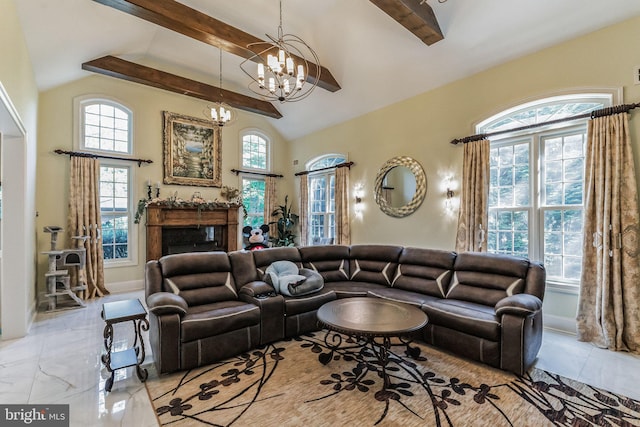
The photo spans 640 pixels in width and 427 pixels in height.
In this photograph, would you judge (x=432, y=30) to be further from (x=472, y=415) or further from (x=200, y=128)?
(x=200, y=128)

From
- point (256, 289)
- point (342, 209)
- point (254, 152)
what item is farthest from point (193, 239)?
point (256, 289)

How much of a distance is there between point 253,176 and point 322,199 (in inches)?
77.0

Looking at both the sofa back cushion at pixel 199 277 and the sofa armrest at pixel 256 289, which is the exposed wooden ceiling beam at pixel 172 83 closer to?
the sofa back cushion at pixel 199 277

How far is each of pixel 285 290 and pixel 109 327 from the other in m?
1.76

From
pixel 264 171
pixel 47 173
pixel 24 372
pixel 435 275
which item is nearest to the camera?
pixel 24 372

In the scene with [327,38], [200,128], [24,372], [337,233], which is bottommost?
[24,372]

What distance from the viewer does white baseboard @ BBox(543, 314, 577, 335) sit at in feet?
12.0

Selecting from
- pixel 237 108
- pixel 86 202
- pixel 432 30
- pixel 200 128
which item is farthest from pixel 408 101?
pixel 86 202

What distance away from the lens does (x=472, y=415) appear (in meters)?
2.13

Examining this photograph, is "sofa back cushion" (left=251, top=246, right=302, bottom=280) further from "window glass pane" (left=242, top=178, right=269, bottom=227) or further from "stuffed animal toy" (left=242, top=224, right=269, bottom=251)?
"window glass pane" (left=242, top=178, right=269, bottom=227)

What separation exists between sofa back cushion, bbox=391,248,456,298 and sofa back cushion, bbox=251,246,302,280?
4.89 feet

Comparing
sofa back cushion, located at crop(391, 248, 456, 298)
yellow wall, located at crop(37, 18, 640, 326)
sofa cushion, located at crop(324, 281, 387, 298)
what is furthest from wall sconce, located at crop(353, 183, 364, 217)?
sofa cushion, located at crop(324, 281, 387, 298)

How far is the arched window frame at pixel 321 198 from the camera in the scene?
282 inches

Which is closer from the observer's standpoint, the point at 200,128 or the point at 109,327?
the point at 109,327
